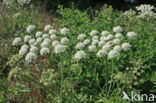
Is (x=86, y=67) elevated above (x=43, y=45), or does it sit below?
below

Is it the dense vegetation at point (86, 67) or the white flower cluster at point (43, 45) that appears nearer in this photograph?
the dense vegetation at point (86, 67)

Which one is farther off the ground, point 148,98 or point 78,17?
point 78,17

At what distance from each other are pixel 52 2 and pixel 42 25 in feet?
13.7

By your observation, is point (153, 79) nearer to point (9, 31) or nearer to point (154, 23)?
point (154, 23)

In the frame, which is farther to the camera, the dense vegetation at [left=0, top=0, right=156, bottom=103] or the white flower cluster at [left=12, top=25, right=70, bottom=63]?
the white flower cluster at [left=12, top=25, right=70, bottom=63]

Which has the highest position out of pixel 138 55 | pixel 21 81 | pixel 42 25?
pixel 42 25

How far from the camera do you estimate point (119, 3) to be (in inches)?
424

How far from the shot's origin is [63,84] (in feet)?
7.28

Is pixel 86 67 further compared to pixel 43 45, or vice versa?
pixel 86 67

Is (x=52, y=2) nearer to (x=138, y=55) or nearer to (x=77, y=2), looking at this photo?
(x=77, y=2)

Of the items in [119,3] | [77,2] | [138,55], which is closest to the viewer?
[138,55]

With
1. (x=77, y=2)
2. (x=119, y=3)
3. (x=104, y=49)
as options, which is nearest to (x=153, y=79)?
(x=104, y=49)

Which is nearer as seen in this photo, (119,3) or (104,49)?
(104,49)

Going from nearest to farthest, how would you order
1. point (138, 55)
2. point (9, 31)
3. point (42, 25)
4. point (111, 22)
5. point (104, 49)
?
point (104, 49) < point (138, 55) < point (111, 22) < point (9, 31) < point (42, 25)
